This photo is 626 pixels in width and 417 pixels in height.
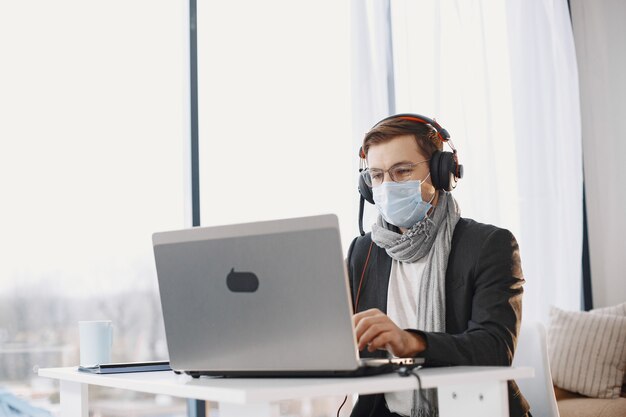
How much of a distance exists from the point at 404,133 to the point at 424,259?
0.30 metres

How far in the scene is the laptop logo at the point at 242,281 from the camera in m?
1.15

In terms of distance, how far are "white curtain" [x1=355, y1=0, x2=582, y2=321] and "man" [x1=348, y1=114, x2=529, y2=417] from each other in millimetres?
1626

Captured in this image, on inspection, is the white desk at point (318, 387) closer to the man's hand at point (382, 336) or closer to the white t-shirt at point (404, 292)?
the man's hand at point (382, 336)

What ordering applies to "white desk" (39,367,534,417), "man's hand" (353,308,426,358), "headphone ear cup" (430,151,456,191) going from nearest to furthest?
"white desk" (39,367,534,417), "man's hand" (353,308,426,358), "headphone ear cup" (430,151,456,191)

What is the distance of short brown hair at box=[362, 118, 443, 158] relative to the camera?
184 cm

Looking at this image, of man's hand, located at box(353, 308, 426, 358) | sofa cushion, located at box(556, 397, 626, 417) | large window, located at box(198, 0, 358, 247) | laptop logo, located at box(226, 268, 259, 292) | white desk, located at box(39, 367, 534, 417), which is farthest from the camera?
large window, located at box(198, 0, 358, 247)

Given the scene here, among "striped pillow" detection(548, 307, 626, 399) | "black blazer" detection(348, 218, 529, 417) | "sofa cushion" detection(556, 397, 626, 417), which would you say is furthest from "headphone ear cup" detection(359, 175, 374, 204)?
"striped pillow" detection(548, 307, 626, 399)

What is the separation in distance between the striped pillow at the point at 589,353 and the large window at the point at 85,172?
5.16ft

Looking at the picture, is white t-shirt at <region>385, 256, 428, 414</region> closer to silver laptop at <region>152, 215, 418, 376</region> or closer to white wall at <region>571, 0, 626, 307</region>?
silver laptop at <region>152, 215, 418, 376</region>

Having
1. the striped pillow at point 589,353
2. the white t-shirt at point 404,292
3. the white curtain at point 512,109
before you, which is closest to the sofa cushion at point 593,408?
the striped pillow at point 589,353

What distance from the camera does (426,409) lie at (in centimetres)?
159

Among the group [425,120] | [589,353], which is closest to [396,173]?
[425,120]

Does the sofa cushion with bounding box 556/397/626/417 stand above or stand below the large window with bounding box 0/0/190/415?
below

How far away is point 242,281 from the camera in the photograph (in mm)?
1159
